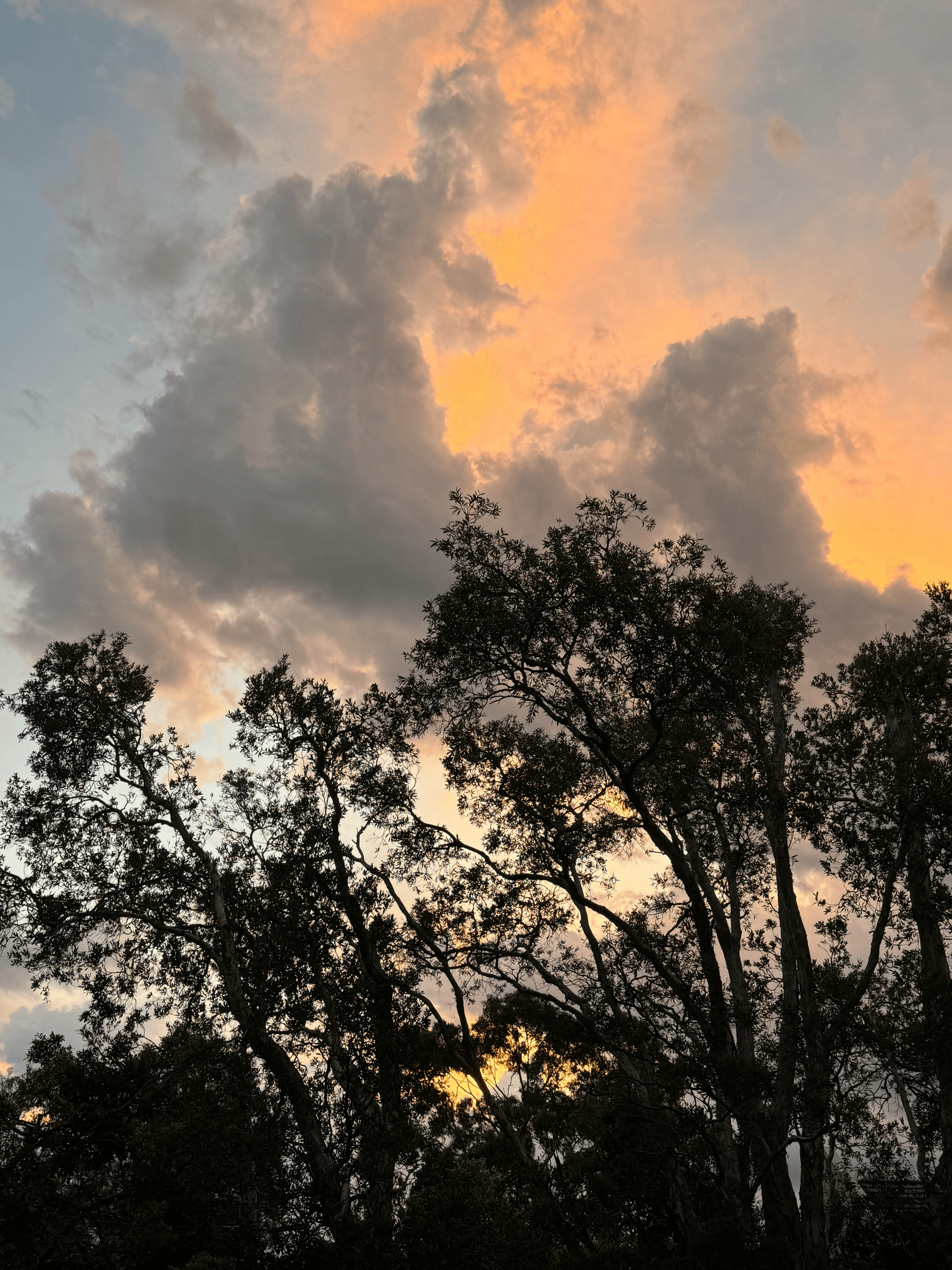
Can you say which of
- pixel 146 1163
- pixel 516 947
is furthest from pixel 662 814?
pixel 146 1163

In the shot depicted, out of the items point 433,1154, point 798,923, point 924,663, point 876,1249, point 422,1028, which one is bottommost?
point 876,1249

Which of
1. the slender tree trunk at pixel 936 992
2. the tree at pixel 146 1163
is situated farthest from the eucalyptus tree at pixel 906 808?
the tree at pixel 146 1163

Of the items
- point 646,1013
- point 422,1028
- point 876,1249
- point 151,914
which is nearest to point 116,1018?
point 151,914

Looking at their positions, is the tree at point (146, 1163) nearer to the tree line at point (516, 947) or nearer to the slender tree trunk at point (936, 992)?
the tree line at point (516, 947)

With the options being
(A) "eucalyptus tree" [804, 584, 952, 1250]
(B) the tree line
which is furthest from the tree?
(A) "eucalyptus tree" [804, 584, 952, 1250]

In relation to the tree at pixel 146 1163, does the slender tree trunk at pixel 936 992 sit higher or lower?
higher

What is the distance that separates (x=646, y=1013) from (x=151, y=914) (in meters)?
11.7

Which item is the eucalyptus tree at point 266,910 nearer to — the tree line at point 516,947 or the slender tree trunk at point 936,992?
the tree line at point 516,947

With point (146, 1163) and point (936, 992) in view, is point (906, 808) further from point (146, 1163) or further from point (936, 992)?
point (146, 1163)

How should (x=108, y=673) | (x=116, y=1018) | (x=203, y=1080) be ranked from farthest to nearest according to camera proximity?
(x=108, y=673), (x=116, y=1018), (x=203, y=1080)

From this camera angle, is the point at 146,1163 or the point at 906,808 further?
the point at 146,1163

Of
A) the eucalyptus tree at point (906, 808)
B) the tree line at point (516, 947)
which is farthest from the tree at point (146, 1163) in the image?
the eucalyptus tree at point (906, 808)

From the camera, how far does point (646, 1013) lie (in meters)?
17.7

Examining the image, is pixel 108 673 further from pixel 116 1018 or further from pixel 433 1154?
pixel 433 1154
